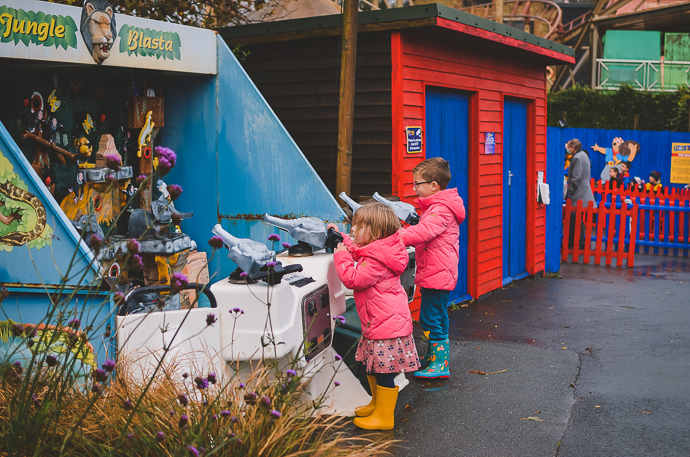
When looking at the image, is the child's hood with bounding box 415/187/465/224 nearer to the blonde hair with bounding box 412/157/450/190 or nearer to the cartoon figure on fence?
the blonde hair with bounding box 412/157/450/190

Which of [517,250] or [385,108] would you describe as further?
[517,250]

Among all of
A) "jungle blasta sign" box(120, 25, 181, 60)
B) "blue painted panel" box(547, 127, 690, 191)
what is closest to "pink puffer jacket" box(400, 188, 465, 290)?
"jungle blasta sign" box(120, 25, 181, 60)

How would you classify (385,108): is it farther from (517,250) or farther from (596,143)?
(596,143)

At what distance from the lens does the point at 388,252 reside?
433cm

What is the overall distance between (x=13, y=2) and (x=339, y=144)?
300cm

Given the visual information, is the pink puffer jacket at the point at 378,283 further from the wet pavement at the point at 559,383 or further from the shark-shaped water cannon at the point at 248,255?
the wet pavement at the point at 559,383

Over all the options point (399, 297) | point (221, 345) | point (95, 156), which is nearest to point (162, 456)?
point (221, 345)

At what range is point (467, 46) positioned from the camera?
8.04m

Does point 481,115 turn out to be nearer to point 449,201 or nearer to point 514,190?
point 514,190

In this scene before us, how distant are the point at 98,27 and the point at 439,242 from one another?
2752 mm

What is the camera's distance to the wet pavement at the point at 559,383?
4.43 metres

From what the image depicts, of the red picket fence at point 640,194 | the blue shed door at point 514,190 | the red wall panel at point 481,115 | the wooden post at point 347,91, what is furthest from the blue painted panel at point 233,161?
the red picket fence at point 640,194

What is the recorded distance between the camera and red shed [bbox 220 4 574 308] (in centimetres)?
694

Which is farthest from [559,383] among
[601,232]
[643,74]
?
[643,74]
